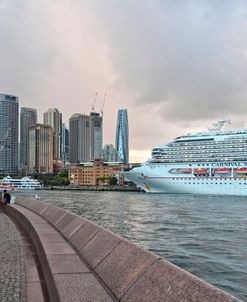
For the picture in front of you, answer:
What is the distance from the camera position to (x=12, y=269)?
7.72m

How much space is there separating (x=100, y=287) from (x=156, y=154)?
331ft

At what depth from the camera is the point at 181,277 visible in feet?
14.3

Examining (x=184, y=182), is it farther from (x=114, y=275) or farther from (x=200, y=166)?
(x=114, y=275)

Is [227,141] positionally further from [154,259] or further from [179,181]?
[154,259]

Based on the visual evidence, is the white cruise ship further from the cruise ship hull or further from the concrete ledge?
the concrete ledge

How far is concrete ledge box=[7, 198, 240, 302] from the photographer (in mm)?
4156

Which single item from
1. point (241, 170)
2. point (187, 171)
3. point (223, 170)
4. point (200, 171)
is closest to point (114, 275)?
point (241, 170)

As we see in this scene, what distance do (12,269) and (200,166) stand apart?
94.3 meters

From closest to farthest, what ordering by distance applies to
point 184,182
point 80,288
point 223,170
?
point 80,288
point 223,170
point 184,182

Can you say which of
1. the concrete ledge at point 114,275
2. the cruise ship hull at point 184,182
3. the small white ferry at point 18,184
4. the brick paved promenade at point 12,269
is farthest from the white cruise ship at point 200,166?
the concrete ledge at point 114,275

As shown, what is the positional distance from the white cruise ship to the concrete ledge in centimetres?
8824

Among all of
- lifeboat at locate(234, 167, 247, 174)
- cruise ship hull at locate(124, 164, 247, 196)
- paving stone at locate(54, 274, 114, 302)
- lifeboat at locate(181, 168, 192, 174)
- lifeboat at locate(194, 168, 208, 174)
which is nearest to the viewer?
paving stone at locate(54, 274, 114, 302)

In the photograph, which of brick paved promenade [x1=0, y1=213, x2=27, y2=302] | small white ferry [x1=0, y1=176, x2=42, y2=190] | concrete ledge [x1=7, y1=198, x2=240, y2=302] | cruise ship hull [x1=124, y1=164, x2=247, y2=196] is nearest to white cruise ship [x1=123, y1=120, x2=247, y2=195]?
cruise ship hull [x1=124, y1=164, x2=247, y2=196]

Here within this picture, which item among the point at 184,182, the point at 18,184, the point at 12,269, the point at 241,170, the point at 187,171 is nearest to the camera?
the point at 12,269
